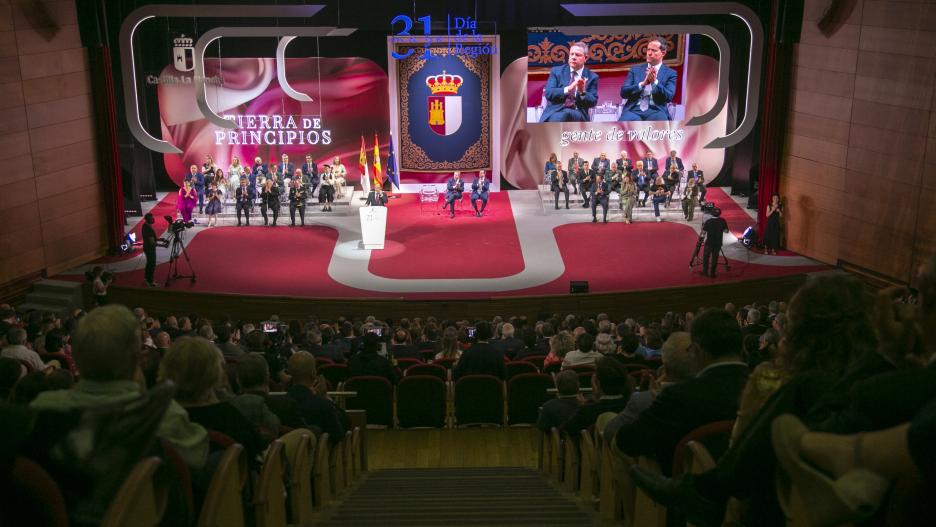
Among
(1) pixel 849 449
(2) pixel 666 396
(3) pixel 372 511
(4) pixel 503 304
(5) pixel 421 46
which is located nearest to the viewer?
(1) pixel 849 449

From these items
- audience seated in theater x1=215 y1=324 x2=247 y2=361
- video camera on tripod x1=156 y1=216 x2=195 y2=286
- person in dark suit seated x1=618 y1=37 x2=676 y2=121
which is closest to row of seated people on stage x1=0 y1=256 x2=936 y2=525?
audience seated in theater x1=215 y1=324 x2=247 y2=361

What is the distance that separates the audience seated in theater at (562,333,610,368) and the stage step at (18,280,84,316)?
28.0 ft

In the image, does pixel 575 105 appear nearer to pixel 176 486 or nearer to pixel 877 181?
pixel 877 181

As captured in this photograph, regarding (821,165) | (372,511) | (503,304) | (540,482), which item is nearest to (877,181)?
(821,165)

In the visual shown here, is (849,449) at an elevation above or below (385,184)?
above

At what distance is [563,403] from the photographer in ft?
17.5

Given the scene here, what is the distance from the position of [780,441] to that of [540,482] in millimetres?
3991

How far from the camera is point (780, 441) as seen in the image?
153 centimetres

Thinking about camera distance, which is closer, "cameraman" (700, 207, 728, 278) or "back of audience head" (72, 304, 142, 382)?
"back of audience head" (72, 304, 142, 382)

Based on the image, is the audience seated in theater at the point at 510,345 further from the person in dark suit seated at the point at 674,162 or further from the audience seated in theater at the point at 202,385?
the person in dark suit seated at the point at 674,162

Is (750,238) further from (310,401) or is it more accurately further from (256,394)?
(256,394)

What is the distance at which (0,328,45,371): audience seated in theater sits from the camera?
6992 millimetres

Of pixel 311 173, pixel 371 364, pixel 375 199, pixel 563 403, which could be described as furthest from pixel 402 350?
pixel 311 173

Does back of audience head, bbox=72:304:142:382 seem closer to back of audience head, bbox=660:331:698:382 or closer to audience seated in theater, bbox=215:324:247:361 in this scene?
back of audience head, bbox=660:331:698:382
